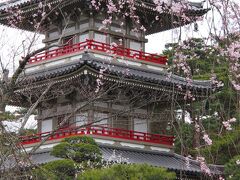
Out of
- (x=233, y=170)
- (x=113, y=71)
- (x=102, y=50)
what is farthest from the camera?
(x=102, y=50)

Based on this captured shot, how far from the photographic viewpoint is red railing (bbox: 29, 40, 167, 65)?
17.5 meters

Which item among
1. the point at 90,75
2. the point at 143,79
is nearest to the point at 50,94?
the point at 90,75

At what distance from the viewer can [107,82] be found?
1689 centimetres

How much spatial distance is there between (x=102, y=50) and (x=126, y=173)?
5.68 m

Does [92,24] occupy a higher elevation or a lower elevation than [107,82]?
higher

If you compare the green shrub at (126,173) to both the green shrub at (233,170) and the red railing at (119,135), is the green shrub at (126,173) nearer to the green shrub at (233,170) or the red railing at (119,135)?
the red railing at (119,135)

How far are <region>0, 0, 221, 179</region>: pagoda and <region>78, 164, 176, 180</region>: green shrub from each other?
305 cm

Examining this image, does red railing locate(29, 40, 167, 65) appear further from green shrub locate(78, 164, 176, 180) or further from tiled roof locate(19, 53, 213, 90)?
green shrub locate(78, 164, 176, 180)

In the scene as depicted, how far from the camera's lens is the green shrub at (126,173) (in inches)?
494

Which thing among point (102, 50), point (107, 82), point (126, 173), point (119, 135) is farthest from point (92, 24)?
point (126, 173)

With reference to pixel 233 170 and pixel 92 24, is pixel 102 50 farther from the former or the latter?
pixel 233 170

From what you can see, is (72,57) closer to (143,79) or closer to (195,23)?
(143,79)

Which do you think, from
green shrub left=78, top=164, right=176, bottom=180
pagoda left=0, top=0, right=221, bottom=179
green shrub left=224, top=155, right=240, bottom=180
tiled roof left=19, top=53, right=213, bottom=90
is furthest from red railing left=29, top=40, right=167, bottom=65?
green shrub left=78, top=164, right=176, bottom=180

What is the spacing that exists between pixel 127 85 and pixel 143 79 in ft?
1.65
